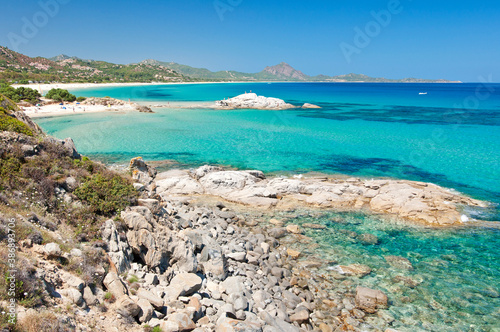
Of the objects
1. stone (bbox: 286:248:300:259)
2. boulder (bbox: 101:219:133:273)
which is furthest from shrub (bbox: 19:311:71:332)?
stone (bbox: 286:248:300:259)

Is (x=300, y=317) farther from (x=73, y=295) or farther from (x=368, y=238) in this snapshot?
(x=368, y=238)

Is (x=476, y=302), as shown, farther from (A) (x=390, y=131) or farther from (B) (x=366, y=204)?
(A) (x=390, y=131)

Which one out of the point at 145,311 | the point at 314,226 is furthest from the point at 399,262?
the point at 145,311

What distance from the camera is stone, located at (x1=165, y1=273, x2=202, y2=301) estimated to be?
8.81 m

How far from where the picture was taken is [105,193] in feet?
35.1

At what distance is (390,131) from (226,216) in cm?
4130

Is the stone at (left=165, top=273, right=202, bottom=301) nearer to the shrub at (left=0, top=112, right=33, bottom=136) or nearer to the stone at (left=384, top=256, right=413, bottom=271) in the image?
the shrub at (left=0, top=112, right=33, bottom=136)

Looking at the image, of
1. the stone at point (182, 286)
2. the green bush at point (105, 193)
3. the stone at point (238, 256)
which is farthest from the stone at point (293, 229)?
the green bush at point (105, 193)

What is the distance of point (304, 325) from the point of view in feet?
32.6

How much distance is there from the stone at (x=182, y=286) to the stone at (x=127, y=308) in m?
1.47

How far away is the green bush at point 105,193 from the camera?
10.3 m

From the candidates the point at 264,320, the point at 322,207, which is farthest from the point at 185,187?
the point at 264,320

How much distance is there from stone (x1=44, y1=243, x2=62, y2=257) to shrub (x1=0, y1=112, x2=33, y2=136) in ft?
19.8

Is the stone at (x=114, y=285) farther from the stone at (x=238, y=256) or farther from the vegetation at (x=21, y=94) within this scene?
the vegetation at (x=21, y=94)
